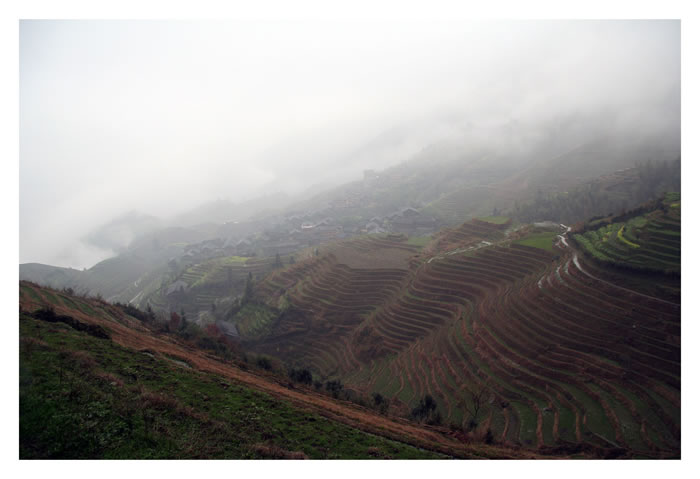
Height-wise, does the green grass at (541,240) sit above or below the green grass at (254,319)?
above

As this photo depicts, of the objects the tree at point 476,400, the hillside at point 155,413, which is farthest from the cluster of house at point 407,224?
the hillside at point 155,413

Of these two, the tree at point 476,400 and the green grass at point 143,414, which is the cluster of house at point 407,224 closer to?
the tree at point 476,400

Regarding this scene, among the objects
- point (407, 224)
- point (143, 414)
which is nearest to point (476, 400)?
point (143, 414)

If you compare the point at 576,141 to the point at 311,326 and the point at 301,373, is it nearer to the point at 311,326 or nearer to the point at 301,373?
the point at 311,326

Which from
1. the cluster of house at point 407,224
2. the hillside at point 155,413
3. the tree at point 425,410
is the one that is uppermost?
the cluster of house at point 407,224

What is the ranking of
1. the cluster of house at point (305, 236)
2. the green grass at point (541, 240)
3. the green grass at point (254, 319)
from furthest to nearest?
the cluster of house at point (305, 236)
the green grass at point (254, 319)
the green grass at point (541, 240)

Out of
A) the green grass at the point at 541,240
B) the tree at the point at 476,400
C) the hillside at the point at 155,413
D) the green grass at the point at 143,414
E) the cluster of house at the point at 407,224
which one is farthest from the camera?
the cluster of house at the point at 407,224

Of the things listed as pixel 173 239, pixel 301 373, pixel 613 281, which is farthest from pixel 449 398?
pixel 173 239
